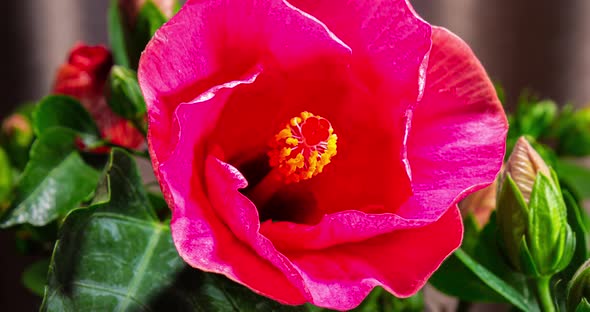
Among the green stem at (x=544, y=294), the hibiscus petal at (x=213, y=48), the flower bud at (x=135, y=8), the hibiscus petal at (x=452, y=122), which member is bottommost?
the green stem at (x=544, y=294)

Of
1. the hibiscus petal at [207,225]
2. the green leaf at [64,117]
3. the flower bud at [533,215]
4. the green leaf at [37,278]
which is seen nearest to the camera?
the hibiscus petal at [207,225]

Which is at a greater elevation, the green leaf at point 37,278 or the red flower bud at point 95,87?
the red flower bud at point 95,87

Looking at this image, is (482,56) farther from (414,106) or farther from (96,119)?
Answer: (414,106)

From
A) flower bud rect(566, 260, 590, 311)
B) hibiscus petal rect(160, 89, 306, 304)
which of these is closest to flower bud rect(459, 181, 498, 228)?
flower bud rect(566, 260, 590, 311)

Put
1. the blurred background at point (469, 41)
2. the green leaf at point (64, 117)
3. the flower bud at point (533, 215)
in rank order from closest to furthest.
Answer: the flower bud at point (533, 215)
the green leaf at point (64, 117)
the blurred background at point (469, 41)

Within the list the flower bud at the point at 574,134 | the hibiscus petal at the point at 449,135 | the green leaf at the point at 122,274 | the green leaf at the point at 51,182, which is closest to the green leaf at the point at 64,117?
the green leaf at the point at 51,182

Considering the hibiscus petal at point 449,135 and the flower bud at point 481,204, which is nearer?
the hibiscus petal at point 449,135

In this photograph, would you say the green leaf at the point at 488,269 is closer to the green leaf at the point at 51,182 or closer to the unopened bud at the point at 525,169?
the unopened bud at the point at 525,169

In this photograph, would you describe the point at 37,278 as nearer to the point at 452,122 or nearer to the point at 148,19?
the point at 148,19
